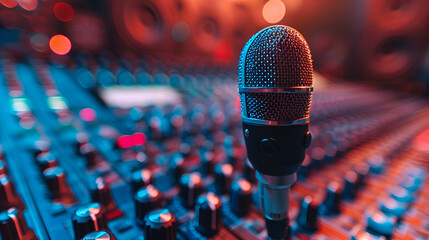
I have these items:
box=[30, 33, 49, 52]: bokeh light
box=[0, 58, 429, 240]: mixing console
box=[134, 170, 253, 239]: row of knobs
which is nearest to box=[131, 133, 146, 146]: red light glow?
box=[0, 58, 429, 240]: mixing console

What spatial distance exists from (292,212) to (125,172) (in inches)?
14.2

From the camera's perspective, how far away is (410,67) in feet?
7.46

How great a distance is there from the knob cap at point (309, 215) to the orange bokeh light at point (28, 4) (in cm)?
134

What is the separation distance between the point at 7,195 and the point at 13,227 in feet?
0.28

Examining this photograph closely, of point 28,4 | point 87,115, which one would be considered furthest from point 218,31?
point 87,115

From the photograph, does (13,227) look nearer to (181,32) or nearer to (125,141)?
(125,141)

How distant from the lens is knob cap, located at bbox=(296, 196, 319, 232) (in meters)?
0.36

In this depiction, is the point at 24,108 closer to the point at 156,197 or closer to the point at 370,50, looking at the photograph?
the point at 156,197

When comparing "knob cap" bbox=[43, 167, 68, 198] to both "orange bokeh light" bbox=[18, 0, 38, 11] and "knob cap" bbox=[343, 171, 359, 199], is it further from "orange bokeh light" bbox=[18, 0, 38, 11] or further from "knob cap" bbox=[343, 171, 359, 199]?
"orange bokeh light" bbox=[18, 0, 38, 11]

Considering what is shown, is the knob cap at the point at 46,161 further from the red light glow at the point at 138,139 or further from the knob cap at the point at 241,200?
the knob cap at the point at 241,200

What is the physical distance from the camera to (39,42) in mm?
954

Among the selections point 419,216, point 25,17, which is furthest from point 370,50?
point 25,17

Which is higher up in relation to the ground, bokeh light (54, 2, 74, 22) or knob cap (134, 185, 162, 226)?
bokeh light (54, 2, 74, 22)

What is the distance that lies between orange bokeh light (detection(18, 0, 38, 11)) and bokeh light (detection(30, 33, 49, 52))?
4.8 inches
